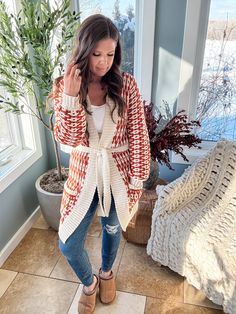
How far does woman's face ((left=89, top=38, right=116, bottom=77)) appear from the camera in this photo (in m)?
0.96

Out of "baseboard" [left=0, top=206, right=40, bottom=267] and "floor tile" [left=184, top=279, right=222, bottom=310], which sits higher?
"baseboard" [left=0, top=206, right=40, bottom=267]

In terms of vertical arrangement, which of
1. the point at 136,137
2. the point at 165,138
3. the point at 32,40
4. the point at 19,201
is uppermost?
the point at 32,40

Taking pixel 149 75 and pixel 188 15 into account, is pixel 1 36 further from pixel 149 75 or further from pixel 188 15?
pixel 188 15

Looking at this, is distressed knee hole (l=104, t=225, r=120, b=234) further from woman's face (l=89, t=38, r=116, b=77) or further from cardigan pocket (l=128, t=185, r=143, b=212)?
woman's face (l=89, t=38, r=116, b=77)

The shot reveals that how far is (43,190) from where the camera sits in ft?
6.11

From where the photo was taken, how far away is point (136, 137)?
1.17 meters

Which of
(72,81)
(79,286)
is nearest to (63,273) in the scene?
(79,286)

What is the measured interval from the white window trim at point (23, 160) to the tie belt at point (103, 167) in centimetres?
76

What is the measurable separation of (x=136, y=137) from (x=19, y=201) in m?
1.12

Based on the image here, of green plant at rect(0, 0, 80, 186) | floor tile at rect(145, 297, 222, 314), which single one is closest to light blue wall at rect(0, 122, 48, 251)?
green plant at rect(0, 0, 80, 186)

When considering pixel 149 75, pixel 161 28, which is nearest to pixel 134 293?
pixel 149 75

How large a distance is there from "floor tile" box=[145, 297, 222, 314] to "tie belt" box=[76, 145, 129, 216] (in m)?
0.69

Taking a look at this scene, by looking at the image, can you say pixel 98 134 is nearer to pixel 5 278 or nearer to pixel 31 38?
pixel 31 38

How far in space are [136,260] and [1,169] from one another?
104 centimetres
